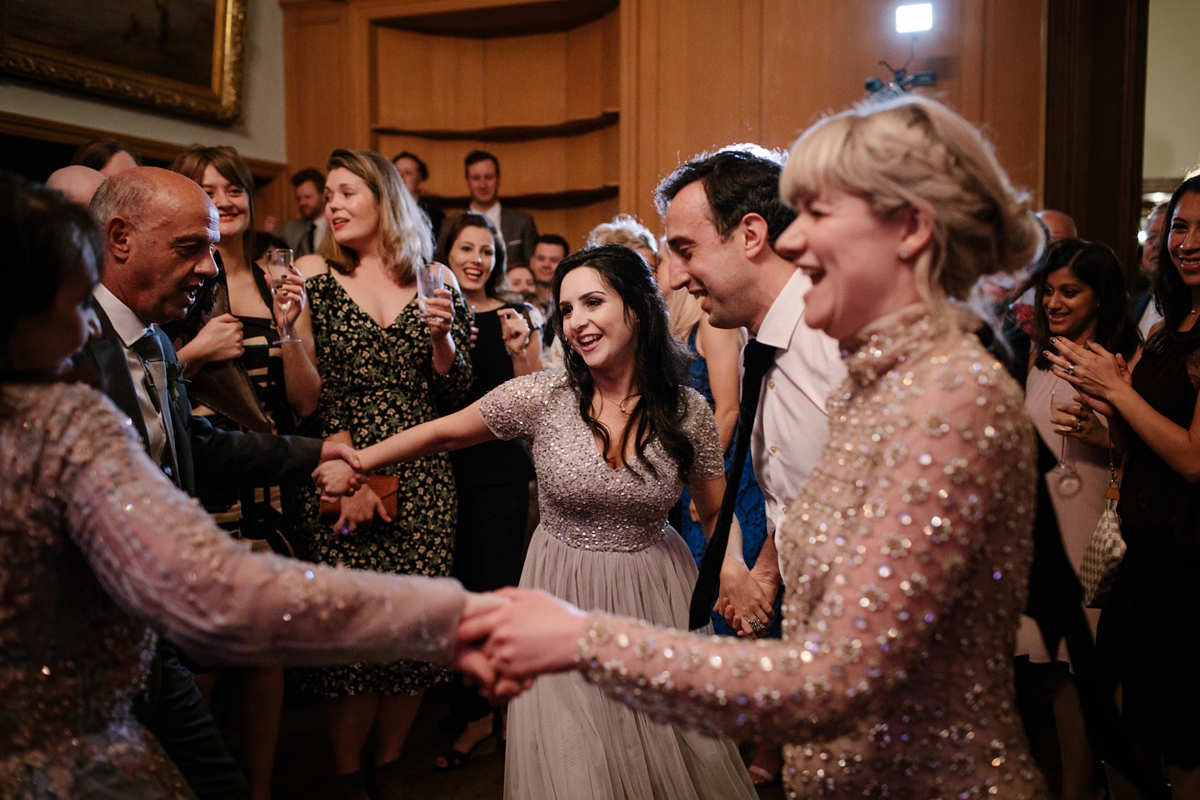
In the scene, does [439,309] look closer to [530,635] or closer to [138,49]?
[530,635]

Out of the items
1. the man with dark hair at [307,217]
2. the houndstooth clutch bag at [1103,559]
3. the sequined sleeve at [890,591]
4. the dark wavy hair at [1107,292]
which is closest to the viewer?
the sequined sleeve at [890,591]

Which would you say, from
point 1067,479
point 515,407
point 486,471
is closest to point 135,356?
point 515,407

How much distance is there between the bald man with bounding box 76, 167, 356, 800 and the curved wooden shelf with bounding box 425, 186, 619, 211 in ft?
17.0

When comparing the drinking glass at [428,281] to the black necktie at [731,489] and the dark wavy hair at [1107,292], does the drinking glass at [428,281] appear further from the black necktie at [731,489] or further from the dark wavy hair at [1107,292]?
the dark wavy hair at [1107,292]

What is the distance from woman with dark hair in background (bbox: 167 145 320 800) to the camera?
2539 millimetres

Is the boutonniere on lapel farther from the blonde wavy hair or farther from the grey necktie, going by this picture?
the blonde wavy hair

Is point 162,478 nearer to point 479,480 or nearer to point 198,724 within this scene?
point 198,724

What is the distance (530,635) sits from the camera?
112 cm

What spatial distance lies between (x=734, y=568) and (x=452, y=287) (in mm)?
1487

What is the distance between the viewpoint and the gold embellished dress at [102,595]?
39.8 inches

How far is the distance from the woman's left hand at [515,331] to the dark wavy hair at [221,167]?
37.0 inches

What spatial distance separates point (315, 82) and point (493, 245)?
402cm

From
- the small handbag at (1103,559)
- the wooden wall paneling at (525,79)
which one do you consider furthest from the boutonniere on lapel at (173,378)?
the wooden wall paneling at (525,79)

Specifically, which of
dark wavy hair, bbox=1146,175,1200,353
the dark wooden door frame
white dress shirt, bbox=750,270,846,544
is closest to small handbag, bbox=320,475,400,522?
white dress shirt, bbox=750,270,846,544
